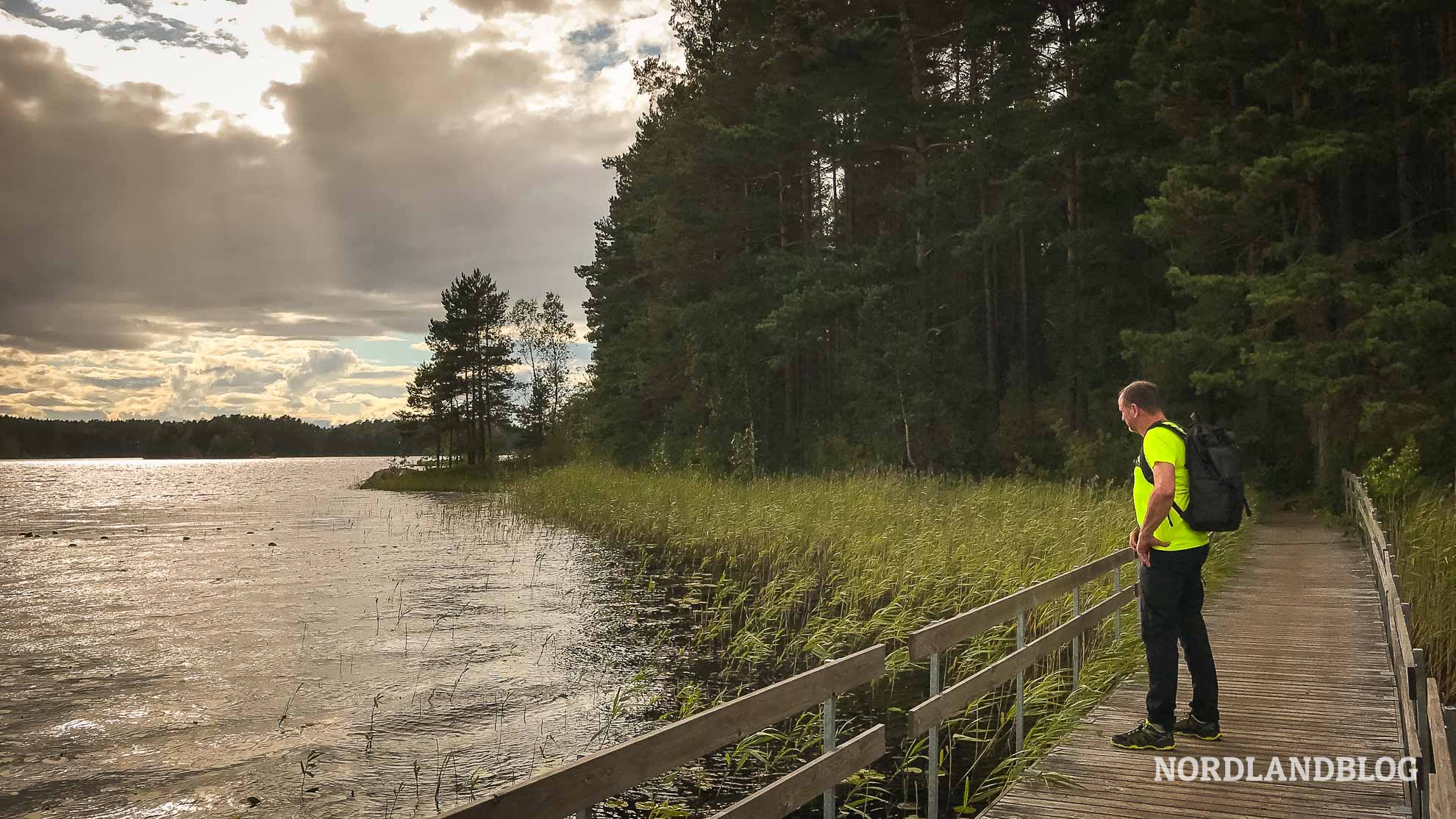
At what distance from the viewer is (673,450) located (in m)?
35.8

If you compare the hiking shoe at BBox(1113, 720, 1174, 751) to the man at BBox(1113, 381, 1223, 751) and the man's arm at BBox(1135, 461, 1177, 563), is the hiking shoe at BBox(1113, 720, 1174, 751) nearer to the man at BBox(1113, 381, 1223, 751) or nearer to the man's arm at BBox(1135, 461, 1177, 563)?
the man at BBox(1113, 381, 1223, 751)

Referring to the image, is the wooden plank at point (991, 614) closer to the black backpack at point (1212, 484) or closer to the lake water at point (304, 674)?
the black backpack at point (1212, 484)

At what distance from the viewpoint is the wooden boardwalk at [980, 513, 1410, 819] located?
533 centimetres

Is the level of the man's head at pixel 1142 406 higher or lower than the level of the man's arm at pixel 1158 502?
higher

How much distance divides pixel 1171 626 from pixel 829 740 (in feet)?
8.46

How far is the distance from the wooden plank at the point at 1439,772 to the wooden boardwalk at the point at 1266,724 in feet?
6.03

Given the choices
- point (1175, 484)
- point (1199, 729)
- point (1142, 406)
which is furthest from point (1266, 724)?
point (1142, 406)

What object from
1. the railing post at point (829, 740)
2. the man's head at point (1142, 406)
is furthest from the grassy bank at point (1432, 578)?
the railing post at point (829, 740)

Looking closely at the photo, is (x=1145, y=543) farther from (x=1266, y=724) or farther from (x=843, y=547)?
(x=843, y=547)

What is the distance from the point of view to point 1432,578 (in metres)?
10.6

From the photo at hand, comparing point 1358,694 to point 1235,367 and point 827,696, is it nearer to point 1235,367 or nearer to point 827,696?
point 827,696

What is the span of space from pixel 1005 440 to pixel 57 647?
1008 inches

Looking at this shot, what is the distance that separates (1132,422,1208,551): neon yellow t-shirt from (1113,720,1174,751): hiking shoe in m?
1.19

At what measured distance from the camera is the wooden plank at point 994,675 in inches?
217
